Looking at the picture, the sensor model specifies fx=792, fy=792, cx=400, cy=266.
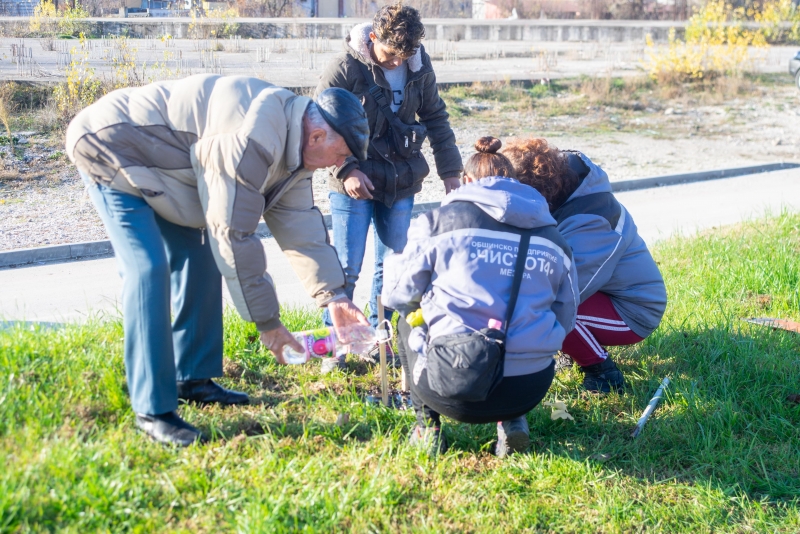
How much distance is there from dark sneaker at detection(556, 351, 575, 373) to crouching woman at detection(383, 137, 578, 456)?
119 centimetres

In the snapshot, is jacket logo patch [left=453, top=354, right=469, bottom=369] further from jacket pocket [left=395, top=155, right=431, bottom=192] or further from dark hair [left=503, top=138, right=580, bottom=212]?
jacket pocket [left=395, top=155, right=431, bottom=192]

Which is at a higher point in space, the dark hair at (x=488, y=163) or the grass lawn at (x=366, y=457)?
the dark hair at (x=488, y=163)

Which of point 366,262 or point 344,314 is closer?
point 344,314

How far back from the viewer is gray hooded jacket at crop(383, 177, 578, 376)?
10.6 ft

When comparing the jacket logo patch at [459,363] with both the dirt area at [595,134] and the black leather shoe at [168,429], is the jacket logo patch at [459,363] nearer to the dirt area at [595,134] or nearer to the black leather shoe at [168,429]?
the black leather shoe at [168,429]

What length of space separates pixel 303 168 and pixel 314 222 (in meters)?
0.38

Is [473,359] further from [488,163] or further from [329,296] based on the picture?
[488,163]

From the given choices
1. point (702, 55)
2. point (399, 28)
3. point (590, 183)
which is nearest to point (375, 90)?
point (399, 28)

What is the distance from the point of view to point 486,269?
3229 mm

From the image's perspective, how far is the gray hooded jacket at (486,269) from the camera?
3.23 metres

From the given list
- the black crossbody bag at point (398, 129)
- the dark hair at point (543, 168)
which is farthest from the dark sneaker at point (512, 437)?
the black crossbody bag at point (398, 129)

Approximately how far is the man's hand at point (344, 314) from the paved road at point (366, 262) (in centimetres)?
166

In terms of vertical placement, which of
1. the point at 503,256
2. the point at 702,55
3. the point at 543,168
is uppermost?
the point at 702,55

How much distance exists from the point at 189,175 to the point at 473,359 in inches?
53.2
